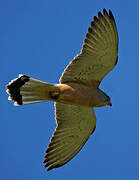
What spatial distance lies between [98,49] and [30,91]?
1.94 meters

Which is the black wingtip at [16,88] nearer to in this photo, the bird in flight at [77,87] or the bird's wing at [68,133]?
the bird in flight at [77,87]

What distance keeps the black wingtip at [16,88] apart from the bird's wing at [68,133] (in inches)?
50.9

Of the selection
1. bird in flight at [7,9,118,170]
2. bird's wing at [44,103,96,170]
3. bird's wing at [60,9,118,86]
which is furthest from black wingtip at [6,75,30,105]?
bird's wing at [44,103,96,170]

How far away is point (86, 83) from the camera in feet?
32.9

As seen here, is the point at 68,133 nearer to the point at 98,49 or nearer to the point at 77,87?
the point at 77,87

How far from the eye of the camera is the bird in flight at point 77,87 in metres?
Result: 9.41

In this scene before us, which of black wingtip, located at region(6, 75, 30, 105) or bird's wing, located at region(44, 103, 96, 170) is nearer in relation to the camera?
black wingtip, located at region(6, 75, 30, 105)

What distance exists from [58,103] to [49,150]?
4.19 feet

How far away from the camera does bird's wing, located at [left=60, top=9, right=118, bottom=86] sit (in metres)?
9.37

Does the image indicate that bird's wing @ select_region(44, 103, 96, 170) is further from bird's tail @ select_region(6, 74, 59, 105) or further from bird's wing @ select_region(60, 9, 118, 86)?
bird's wing @ select_region(60, 9, 118, 86)

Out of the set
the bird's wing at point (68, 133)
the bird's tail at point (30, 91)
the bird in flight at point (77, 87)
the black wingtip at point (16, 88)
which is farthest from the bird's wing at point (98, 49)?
the bird's wing at point (68, 133)

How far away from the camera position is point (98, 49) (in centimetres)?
945

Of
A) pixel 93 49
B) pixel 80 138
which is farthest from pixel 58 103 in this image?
pixel 93 49

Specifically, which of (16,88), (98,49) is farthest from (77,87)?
(16,88)
